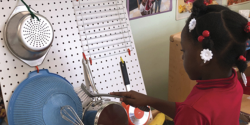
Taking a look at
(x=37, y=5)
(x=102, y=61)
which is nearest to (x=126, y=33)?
(x=102, y=61)

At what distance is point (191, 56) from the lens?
777mm

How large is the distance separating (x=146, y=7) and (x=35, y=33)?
0.97 metres

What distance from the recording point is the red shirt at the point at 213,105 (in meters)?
0.71

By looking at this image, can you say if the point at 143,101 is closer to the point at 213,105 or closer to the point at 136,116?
the point at 136,116

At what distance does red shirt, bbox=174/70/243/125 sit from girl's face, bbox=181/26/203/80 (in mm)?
47

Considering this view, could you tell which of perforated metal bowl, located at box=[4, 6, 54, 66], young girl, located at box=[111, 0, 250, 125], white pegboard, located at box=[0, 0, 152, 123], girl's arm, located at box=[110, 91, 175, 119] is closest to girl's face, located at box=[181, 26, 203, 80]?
young girl, located at box=[111, 0, 250, 125]

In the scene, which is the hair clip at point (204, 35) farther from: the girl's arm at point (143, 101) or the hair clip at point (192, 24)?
the girl's arm at point (143, 101)

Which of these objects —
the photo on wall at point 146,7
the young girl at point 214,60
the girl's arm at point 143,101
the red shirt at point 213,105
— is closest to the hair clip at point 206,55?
the young girl at point 214,60

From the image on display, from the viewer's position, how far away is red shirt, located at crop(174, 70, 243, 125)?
707 millimetres

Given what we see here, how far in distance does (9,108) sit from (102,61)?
16.5 inches

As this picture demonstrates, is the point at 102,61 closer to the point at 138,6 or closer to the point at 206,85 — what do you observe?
the point at 206,85

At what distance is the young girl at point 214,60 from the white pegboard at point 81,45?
0.33 meters

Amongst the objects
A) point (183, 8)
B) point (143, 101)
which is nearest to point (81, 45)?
point (143, 101)

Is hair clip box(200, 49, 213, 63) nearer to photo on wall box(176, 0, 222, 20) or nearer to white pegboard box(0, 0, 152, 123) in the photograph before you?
white pegboard box(0, 0, 152, 123)
